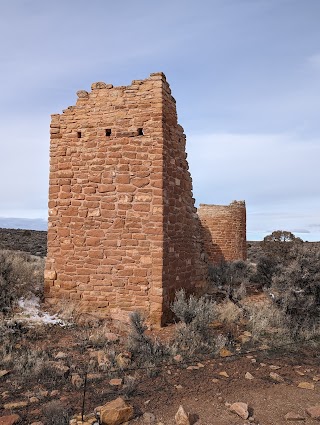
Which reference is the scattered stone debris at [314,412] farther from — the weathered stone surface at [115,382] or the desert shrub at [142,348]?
the weathered stone surface at [115,382]

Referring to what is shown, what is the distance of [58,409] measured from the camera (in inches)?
168

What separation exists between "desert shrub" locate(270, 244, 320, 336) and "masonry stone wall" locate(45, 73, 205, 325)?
7.01 feet

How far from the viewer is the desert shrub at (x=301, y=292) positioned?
7.89 meters

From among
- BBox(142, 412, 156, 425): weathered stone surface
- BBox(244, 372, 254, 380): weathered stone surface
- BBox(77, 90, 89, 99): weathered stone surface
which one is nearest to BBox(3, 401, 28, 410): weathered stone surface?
BBox(142, 412, 156, 425): weathered stone surface

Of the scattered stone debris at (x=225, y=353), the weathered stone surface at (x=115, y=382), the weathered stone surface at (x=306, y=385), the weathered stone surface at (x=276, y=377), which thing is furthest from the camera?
the scattered stone debris at (x=225, y=353)

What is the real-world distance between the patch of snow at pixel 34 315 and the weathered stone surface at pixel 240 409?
4114 mm

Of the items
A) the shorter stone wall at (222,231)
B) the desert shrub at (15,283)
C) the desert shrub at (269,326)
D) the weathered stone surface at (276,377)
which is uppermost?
the shorter stone wall at (222,231)

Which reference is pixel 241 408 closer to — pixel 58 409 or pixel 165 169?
pixel 58 409

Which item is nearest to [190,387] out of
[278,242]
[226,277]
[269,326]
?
[269,326]

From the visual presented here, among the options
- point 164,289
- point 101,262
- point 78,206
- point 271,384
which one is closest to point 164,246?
point 164,289

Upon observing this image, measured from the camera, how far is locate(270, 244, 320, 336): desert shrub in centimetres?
789

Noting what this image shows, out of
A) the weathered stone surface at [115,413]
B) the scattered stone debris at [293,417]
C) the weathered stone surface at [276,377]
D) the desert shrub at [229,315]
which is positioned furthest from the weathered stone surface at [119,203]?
the scattered stone debris at [293,417]

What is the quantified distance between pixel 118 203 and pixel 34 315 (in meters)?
2.84

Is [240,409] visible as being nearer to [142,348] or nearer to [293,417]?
[293,417]
